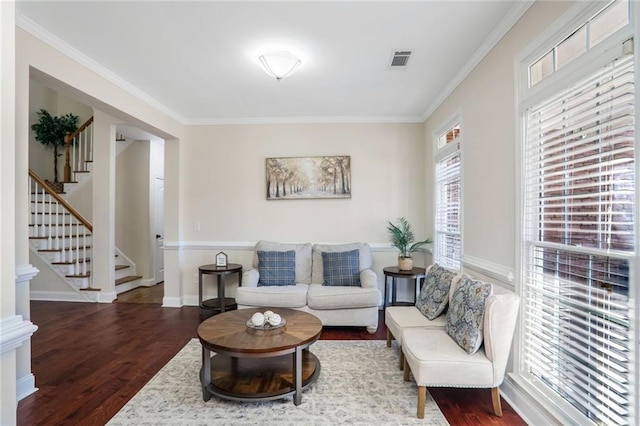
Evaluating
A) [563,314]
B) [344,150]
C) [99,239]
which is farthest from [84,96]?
[563,314]

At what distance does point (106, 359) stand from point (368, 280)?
2.74m

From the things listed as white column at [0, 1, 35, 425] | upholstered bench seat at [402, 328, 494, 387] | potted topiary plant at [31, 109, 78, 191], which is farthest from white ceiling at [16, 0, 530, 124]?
potted topiary plant at [31, 109, 78, 191]

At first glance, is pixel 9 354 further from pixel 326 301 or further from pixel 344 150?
pixel 344 150

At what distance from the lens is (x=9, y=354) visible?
3.33ft

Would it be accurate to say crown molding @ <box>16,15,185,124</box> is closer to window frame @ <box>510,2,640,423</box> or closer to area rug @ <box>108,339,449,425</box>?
area rug @ <box>108,339,449,425</box>

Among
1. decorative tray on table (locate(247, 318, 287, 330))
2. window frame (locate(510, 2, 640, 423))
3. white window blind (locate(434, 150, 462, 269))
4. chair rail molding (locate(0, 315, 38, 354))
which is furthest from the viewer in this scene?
white window blind (locate(434, 150, 462, 269))

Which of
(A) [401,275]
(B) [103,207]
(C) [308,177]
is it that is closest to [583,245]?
(A) [401,275]

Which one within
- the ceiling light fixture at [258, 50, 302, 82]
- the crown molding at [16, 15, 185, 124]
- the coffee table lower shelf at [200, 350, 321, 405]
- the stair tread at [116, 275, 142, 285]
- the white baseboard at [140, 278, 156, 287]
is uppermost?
the crown molding at [16, 15, 185, 124]

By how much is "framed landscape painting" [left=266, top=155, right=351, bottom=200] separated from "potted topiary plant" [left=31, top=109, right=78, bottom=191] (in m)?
4.41

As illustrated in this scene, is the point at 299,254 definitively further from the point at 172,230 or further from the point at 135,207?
the point at 135,207

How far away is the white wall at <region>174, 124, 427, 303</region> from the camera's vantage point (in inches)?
177

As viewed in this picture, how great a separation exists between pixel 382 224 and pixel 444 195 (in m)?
0.98

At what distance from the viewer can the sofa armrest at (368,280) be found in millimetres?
3649

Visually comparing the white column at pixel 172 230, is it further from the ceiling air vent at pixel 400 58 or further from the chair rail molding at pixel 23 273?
the ceiling air vent at pixel 400 58
